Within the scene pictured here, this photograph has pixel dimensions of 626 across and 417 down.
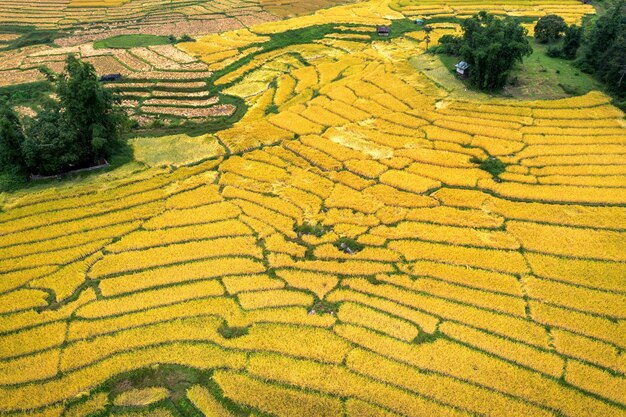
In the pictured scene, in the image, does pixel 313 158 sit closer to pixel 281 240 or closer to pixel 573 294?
pixel 281 240

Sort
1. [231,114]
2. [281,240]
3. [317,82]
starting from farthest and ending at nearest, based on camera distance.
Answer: [317,82] → [231,114] → [281,240]

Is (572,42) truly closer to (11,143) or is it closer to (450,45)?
(450,45)

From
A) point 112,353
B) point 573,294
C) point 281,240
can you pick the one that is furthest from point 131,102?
point 573,294

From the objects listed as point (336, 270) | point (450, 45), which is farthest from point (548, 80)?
point (336, 270)

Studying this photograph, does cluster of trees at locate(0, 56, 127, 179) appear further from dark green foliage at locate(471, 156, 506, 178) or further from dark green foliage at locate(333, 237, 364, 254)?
dark green foliage at locate(471, 156, 506, 178)

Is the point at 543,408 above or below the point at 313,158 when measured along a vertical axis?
below

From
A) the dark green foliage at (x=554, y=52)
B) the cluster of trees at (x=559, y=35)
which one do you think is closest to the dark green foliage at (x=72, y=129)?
the dark green foliage at (x=554, y=52)

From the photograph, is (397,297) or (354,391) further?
(397,297)
